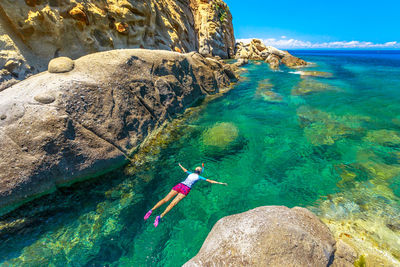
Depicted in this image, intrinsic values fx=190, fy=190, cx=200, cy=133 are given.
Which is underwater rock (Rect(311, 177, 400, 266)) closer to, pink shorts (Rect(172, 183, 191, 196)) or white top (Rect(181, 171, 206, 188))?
white top (Rect(181, 171, 206, 188))

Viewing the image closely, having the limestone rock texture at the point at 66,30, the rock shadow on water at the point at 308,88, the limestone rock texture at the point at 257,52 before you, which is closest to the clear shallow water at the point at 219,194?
the rock shadow on water at the point at 308,88

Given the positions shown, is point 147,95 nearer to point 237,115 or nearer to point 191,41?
point 237,115

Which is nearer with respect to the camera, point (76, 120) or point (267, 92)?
point (76, 120)

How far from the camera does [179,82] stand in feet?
41.0

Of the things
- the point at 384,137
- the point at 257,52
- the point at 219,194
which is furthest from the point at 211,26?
the point at 219,194

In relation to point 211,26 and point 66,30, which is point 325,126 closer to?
point 66,30

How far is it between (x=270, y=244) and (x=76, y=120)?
688 cm

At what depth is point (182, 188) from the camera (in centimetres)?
638

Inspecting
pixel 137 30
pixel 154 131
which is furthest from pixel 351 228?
pixel 137 30

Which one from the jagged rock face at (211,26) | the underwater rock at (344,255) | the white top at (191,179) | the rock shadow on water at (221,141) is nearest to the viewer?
Result: the underwater rock at (344,255)

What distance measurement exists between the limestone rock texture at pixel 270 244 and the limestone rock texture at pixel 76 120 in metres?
4.88

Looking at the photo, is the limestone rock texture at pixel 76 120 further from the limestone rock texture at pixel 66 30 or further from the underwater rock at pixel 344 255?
the underwater rock at pixel 344 255

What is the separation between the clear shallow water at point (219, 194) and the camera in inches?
190

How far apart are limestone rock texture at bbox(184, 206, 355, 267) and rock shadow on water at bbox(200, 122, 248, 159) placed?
4442mm
